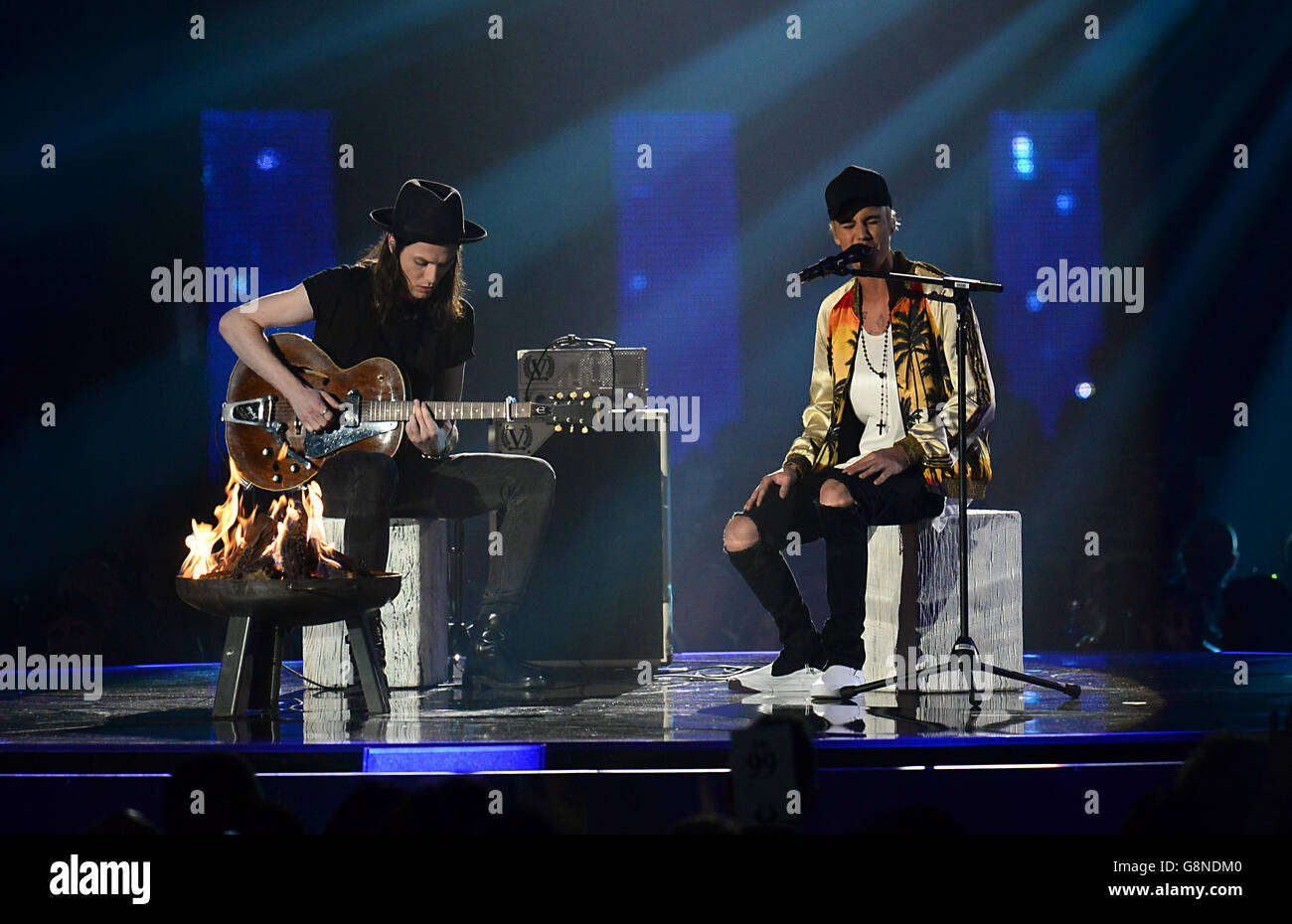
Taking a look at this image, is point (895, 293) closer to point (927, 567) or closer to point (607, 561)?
point (927, 567)

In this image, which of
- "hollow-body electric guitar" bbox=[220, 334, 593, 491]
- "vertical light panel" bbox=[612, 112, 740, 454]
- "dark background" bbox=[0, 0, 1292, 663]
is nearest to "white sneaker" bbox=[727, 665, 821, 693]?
"hollow-body electric guitar" bbox=[220, 334, 593, 491]

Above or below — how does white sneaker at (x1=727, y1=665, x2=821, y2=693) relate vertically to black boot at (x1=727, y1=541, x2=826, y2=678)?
below

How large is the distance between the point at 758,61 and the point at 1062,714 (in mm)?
4450

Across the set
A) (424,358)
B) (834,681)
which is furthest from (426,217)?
(834,681)

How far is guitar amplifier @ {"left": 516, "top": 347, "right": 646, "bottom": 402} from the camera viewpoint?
4855 millimetres

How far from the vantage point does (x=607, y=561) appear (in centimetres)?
455

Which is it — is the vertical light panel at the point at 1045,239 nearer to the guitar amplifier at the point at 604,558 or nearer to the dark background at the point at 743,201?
the dark background at the point at 743,201

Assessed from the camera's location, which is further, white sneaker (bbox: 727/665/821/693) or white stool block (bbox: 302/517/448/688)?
white stool block (bbox: 302/517/448/688)

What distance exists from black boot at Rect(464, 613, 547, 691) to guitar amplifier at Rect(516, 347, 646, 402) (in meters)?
1.14

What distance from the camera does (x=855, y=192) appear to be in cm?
384

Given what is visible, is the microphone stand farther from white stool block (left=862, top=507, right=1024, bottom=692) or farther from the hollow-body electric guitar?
the hollow-body electric guitar

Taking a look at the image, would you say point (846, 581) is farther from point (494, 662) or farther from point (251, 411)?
point (251, 411)

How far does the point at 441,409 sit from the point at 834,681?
1570 millimetres

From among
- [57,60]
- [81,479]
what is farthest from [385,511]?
[57,60]
